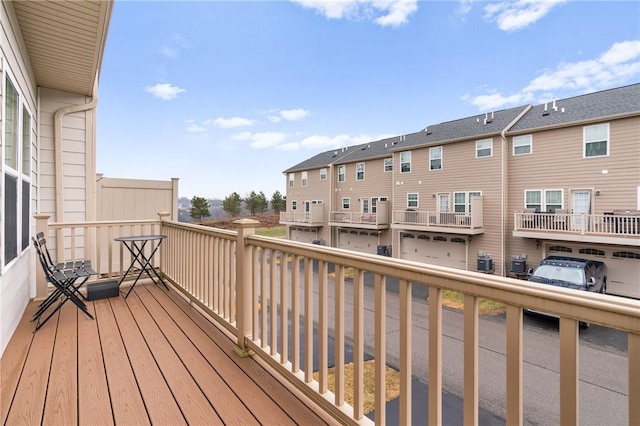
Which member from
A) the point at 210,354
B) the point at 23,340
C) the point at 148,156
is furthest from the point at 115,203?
the point at 148,156

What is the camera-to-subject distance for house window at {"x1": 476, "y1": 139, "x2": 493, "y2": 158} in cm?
1150

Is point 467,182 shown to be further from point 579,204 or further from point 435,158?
point 579,204

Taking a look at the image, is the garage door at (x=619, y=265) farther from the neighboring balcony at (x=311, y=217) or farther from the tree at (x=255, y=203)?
the tree at (x=255, y=203)

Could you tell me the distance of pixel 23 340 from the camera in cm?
246

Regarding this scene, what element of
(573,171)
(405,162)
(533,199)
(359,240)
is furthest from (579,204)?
(359,240)

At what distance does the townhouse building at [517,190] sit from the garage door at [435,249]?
46mm

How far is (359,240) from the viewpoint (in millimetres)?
17000

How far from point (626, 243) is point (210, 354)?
11.3 meters

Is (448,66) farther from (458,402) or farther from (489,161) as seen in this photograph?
(458,402)

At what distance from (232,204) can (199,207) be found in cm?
284

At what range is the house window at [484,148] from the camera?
11.5 metres

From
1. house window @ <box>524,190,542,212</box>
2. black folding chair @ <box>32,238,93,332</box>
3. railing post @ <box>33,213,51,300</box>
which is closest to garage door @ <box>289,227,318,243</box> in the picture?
house window @ <box>524,190,542,212</box>

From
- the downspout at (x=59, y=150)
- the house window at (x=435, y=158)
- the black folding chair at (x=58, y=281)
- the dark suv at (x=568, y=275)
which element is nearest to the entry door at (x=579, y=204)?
the dark suv at (x=568, y=275)

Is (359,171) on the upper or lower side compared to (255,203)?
upper
